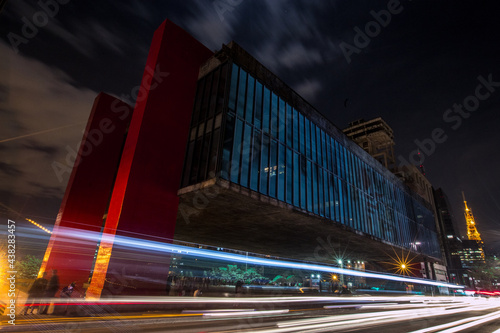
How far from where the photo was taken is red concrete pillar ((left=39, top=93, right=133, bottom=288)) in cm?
1870

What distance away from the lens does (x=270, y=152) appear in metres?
19.6

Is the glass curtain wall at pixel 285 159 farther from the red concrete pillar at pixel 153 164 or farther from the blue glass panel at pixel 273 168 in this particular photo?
the red concrete pillar at pixel 153 164

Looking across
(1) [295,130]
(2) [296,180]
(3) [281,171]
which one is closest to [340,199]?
(2) [296,180]

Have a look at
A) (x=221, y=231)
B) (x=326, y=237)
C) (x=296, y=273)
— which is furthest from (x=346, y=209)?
(x=296, y=273)

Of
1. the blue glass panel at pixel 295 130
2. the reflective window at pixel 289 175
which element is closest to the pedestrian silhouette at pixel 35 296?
the reflective window at pixel 289 175

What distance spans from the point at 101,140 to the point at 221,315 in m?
19.9

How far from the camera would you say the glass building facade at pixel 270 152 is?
56.6 feet

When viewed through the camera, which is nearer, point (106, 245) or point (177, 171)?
point (106, 245)

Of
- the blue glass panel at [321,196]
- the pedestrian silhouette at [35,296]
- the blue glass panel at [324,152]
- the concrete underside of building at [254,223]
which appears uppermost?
the blue glass panel at [324,152]

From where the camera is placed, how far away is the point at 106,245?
14.3 m


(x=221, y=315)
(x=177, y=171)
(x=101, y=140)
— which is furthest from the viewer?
(x=101, y=140)

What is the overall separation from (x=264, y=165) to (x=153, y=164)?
7.85 m

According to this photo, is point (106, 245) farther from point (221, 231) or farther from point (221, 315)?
point (221, 231)

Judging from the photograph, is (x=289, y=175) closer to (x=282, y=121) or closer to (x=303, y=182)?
(x=303, y=182)
